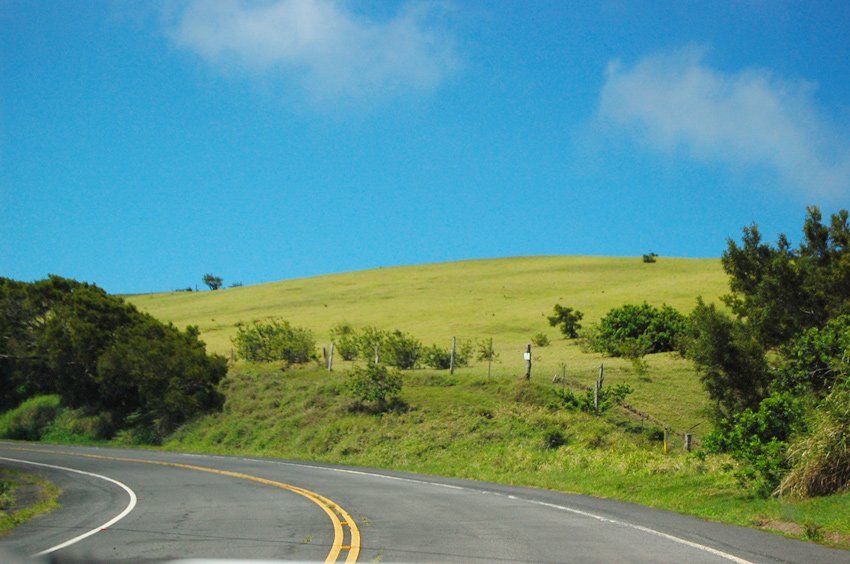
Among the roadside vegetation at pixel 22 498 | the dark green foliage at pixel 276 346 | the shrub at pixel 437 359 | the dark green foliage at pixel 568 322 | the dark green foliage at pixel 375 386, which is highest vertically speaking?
the dark green foliage at pixel 568 322

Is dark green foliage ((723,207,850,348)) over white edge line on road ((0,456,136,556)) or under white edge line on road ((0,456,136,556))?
over

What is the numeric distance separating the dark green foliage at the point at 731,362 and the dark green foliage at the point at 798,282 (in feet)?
2.08

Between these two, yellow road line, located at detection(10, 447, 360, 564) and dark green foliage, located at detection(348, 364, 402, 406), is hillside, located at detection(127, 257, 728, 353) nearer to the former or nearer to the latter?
dark green foliage, located at detection(348, 364, 402, 406)

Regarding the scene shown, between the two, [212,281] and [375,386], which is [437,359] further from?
[212,281]

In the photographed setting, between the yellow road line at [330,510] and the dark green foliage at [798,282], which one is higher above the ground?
the dark green foliage at [798,282]

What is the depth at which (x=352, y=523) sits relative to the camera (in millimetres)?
14508

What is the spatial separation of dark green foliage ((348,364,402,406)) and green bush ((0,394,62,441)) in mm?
22026

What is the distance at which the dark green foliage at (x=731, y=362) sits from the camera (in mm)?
31031

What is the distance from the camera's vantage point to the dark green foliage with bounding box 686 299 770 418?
31.0 meters

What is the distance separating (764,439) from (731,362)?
13.4 meters

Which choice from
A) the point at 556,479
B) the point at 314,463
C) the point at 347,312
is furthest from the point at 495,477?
the point at 347,312

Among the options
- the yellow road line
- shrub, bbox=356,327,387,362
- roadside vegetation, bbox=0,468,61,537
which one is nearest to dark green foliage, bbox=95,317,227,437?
shrub, bbox=356,327,387,362

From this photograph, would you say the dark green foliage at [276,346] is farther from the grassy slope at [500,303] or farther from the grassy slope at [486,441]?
Result: the grassy slope at [486,441]

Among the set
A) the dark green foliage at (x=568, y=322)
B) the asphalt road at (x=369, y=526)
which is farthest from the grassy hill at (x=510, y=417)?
the asphalt road at (x=369, y=526)
